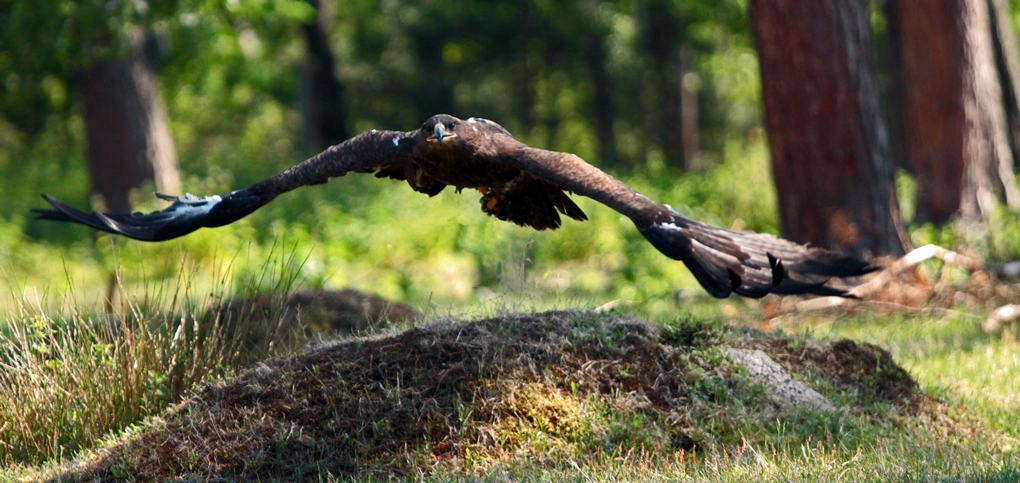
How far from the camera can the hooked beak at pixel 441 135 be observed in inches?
→ 202

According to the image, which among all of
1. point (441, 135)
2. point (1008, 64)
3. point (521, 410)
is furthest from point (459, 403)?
point (1008, 64)

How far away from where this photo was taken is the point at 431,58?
2969 cm

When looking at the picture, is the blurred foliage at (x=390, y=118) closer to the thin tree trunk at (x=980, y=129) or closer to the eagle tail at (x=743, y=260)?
the eagle tail at (x=743, y=260)

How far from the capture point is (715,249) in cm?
423

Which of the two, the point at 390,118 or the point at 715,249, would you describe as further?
the point at 390,118

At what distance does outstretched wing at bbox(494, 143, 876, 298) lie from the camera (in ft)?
Result: 12.6

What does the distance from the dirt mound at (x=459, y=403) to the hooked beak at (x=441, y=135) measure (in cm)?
115

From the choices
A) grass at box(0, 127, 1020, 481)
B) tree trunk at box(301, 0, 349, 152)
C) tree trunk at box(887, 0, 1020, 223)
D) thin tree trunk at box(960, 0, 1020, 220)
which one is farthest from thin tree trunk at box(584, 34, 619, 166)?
grass at box(0, 127, 1020, 481)

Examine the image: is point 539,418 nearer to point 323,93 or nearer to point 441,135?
point 441,135

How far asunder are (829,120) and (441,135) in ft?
14.6

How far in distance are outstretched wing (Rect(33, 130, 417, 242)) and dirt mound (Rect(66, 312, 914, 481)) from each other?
958 millimetres

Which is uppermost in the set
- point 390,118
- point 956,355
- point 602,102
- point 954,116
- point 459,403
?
point 390,118

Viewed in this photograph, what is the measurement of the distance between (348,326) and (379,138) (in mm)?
2012

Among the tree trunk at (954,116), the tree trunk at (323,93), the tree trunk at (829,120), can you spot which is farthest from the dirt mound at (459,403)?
the tree trunk at (323,93)
